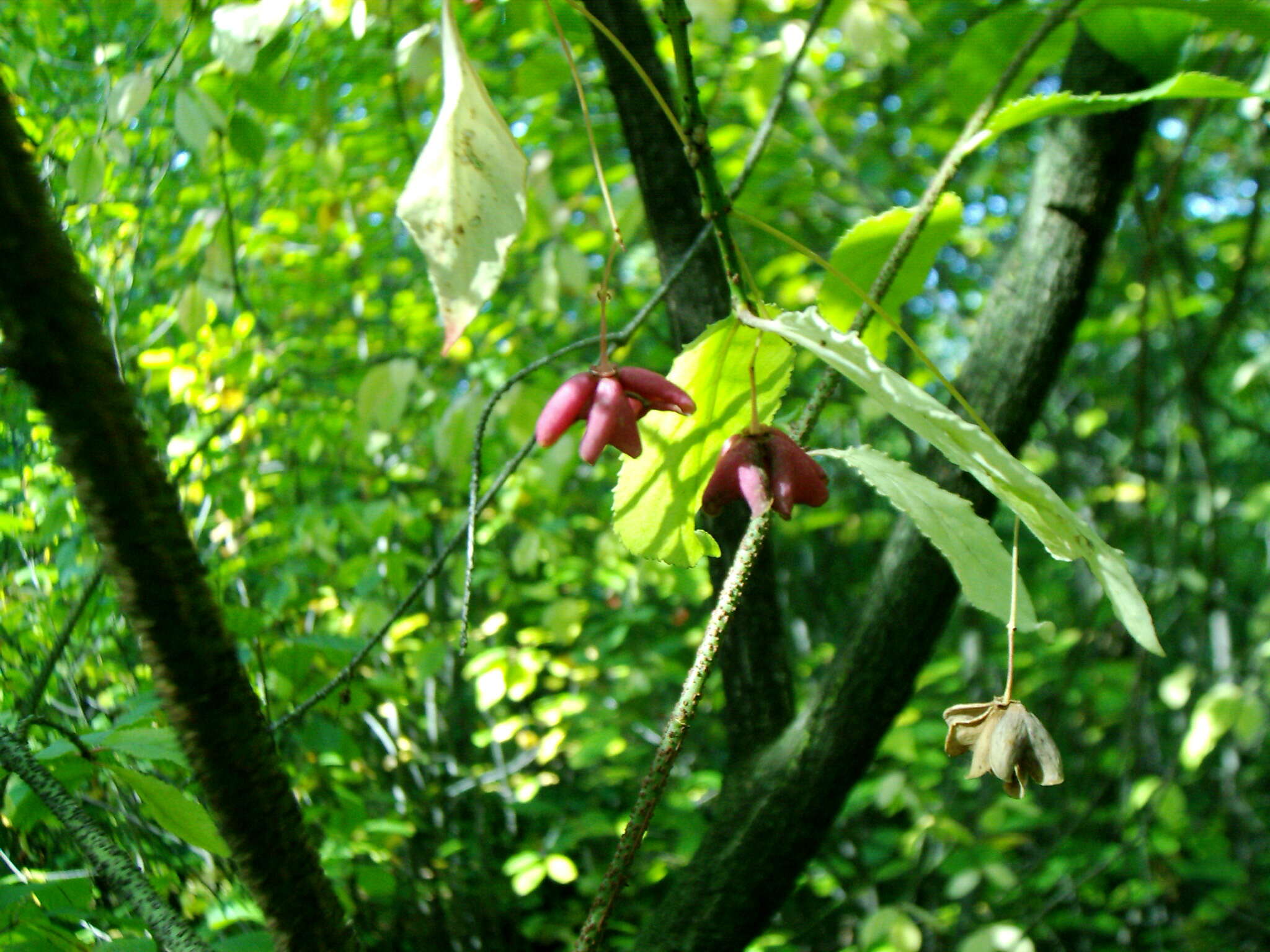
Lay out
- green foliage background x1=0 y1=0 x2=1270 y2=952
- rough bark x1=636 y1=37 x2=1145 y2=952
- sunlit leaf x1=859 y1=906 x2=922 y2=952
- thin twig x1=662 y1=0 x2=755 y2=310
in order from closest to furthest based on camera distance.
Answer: thin twig x1=662 y1=0 x2=755 y2=310 → rough bark x1=636 y1=37 x2=1145 y2=952 → green foliage background x1=0 y1=0 x2=1270 y2=952 → sunlit leaf x1=859 y1=906 x2=922 y2=952

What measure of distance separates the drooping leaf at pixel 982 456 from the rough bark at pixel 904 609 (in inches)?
21.8

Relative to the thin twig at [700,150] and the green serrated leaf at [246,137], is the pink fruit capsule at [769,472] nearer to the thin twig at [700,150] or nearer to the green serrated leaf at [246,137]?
the thin twig at [700,150]

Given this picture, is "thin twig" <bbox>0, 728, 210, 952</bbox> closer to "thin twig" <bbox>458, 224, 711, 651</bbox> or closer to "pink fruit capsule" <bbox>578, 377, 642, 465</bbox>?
"thin twig" <bbox>458, 224, 711, 651</bbox>

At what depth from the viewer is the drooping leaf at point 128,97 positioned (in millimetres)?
1039

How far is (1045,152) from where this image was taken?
107 cm

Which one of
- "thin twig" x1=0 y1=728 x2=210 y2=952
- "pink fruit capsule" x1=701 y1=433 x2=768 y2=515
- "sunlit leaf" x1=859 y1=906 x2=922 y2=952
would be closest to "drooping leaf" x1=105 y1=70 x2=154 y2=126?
"thin twig" x1=0 y1=728 x2=210 y2=952

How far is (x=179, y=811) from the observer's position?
1.74 feet

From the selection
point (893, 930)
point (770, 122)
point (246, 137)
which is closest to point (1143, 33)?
point (770, 122)

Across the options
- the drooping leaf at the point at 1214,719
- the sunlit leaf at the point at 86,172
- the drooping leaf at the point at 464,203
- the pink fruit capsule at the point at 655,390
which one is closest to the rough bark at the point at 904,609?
the pink fruit capsule at the point at 655,390

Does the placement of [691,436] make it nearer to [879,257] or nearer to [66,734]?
[879,257]

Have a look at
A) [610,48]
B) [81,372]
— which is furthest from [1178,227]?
[81,372]

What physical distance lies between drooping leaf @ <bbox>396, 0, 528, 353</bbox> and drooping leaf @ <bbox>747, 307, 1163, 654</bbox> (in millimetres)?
110

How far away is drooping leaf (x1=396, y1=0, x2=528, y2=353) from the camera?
0.36 metres

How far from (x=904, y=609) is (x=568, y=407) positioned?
2.04 feet
